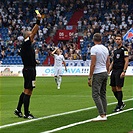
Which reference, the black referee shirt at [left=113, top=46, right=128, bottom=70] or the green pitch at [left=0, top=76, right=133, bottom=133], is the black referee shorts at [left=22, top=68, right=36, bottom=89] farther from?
the black referee shirt at [left=113, top=46, right=128, bottom=70]

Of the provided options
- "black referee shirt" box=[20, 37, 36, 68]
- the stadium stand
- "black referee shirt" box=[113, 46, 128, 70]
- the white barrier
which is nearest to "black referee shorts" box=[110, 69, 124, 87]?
"black referee shirt" box=[113, 46, 128, 70]

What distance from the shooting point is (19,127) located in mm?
11781

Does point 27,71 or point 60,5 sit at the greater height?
point 60,5

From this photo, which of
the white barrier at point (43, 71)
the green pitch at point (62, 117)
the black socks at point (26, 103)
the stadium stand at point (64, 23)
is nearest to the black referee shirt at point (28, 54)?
the black socks at point (26, 103)

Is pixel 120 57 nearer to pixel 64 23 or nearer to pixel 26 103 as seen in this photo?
pixel 26 103

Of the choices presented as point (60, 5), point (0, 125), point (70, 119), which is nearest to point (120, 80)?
Answer: point (70, 119)

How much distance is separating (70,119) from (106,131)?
7.70 feet

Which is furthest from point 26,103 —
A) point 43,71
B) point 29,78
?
point 43,71

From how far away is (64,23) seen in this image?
52.4 meters

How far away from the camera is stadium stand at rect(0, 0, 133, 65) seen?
48.2m

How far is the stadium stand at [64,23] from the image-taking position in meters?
48.2

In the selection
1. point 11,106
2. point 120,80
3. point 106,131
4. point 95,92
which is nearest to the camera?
point 106,131

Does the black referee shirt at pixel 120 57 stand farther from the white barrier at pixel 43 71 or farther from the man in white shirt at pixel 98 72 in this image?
the white barrier at pixel 43 71

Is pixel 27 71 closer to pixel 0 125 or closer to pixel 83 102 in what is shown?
pixel 0 125
